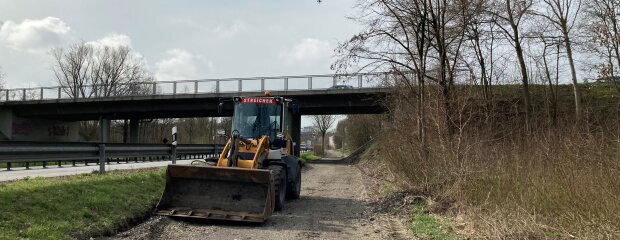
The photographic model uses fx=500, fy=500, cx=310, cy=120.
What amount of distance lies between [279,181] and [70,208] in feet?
14.3

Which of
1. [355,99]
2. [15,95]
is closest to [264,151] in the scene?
[355,99]

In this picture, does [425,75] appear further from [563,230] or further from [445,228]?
[563,230]

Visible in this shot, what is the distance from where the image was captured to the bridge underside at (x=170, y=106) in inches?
1603

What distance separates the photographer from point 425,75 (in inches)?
583

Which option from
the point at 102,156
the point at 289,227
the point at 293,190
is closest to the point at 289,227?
the point at 289,227

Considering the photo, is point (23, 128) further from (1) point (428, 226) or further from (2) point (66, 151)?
(1) point (428, 226)

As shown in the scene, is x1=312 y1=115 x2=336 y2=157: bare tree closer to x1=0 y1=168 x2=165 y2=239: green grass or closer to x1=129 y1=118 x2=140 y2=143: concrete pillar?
x1=129 y1=118 x2=140 y2=143: concrete pillar

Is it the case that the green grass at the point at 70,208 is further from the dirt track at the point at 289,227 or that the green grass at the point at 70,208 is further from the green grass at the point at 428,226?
the green grass at the point at 428,226

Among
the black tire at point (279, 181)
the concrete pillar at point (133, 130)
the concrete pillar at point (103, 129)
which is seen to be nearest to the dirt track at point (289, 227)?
the black tire at point (279, 181)

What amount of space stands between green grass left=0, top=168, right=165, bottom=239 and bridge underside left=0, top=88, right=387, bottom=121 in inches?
1054

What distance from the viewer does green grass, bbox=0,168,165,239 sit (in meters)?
7.10

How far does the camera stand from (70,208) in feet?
27.7

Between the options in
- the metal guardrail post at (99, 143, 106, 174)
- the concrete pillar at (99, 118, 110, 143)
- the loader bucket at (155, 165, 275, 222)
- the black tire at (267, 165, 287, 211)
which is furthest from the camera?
the concrete pillar at (99, 118, 110, 143)

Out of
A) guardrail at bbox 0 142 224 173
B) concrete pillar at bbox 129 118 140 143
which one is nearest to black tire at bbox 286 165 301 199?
guardrail at bbox 0 142 224 173
